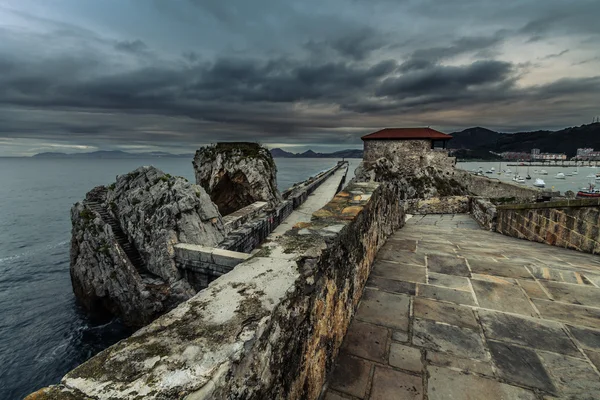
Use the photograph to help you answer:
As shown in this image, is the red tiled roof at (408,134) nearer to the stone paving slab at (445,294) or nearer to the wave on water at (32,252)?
the wave on water at (32,252)

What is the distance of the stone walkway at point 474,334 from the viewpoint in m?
1.97

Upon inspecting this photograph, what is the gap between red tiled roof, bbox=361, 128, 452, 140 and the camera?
37.4 meters

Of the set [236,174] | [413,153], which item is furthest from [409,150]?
[236,174]

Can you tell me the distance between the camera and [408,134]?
127ft

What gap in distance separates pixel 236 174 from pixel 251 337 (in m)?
22.4

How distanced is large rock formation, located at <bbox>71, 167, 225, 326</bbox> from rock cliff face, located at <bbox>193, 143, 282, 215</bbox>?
36.4ft

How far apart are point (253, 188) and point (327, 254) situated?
20318 millimetres

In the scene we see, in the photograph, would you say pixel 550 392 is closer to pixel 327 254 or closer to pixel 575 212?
pixel 327 254

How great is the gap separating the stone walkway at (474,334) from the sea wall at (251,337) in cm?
35

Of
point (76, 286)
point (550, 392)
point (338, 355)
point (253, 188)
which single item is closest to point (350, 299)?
point (338, 355)

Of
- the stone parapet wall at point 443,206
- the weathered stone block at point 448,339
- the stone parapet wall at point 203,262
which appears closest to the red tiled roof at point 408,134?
the stone parapet wall at point 443,206

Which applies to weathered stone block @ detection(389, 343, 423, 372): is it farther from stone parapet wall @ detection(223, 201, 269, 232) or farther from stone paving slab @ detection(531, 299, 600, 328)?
stone parapet wall @ detection(223, 201, 269, 232)

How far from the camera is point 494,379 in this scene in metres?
2.01

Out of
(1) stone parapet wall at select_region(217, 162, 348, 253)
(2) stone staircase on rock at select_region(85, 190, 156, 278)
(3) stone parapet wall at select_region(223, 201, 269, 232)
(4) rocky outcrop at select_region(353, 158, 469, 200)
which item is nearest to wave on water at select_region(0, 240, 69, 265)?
(2) stone staircase on rock at select_region(85, 190, 156, 278)
